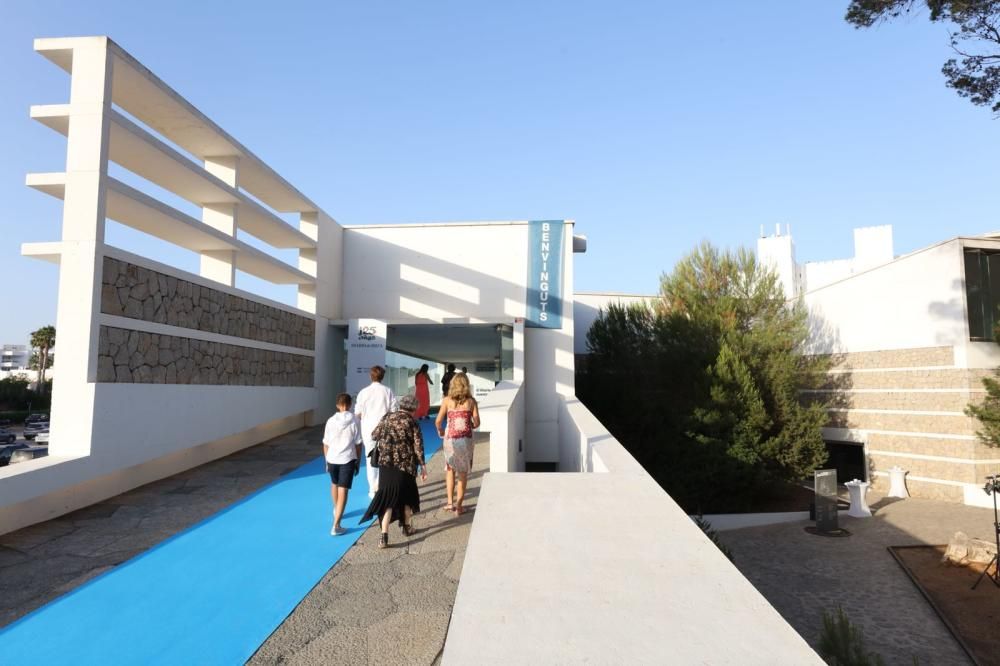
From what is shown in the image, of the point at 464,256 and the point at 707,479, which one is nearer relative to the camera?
the point at 464,256

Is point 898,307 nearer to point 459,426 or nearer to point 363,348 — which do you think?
point 363,348

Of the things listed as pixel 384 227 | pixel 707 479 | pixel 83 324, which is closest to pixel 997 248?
pixel 707 479

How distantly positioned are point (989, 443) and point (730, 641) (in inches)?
844

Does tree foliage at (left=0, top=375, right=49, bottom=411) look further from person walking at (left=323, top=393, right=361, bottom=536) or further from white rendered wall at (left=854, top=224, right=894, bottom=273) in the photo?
white rendered wall at (left=854, top=224, right=894, bottom=273)

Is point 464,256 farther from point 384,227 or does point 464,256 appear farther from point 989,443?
point 989,443

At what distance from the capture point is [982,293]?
703 inches

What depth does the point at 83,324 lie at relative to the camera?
7.02 meters

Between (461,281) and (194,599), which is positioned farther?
(461,281)

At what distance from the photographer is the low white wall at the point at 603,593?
74.9 inches

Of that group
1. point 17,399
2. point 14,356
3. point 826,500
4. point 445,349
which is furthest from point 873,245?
point 14,356

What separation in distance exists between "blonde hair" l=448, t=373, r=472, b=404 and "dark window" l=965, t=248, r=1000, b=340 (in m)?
19.8

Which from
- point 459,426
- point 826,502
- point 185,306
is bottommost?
point 826,502

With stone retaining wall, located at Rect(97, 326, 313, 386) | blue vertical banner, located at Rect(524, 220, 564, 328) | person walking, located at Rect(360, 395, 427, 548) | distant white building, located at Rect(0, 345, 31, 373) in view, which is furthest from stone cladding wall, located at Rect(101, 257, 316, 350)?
distant white building, located at Rect(0, 345, 31, 373)

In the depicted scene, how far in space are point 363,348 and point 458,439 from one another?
31.5ft
